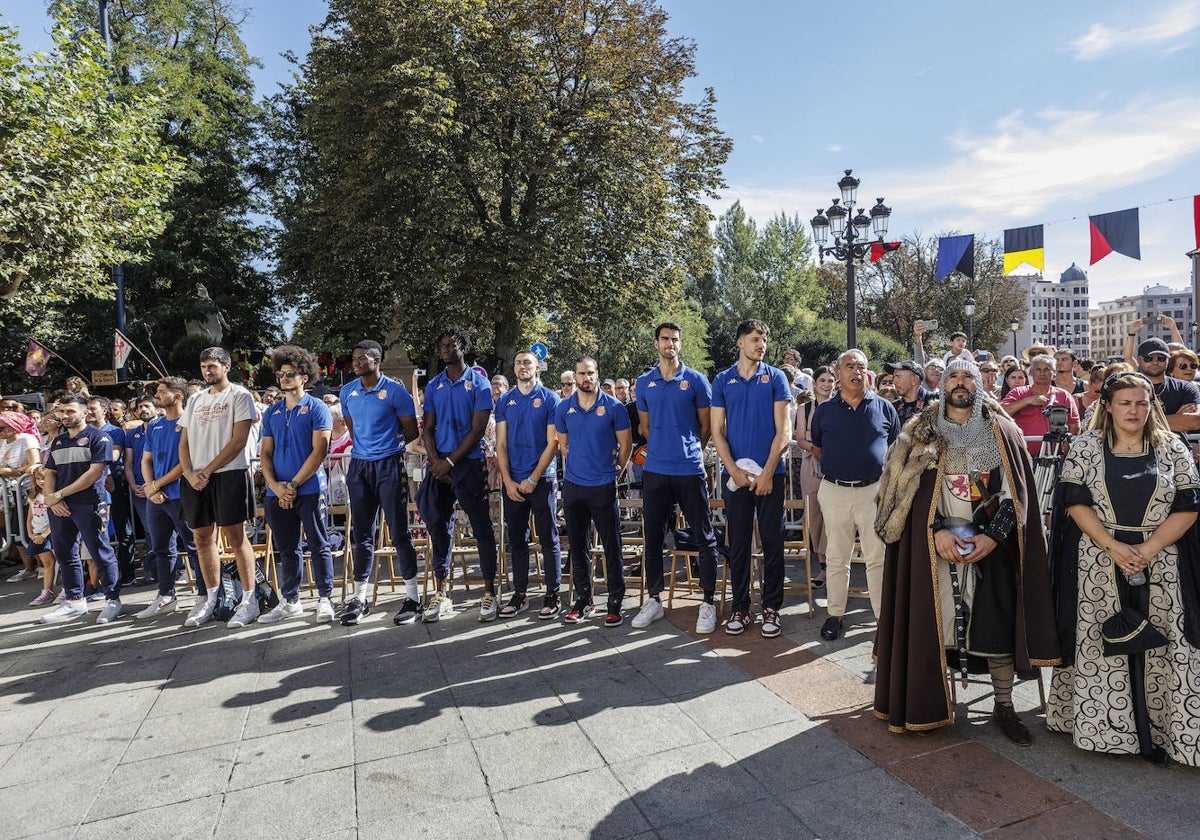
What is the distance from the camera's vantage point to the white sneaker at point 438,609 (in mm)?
5746

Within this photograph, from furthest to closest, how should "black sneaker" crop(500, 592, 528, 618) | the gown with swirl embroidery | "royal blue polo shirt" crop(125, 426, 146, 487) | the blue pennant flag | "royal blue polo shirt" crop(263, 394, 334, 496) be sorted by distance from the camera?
the blue pennant flag → "royal blue polo shirt" crop(125, 426, 146, 487) → "royal blue polo shirt" crop(263, 394, 334, 496) → "black sneaker" crop(500, 592, 528, 618) → the gown with swirl embroidery

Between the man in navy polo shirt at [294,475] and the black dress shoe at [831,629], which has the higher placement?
Answer: the man in navy polo shirt at [294,475]

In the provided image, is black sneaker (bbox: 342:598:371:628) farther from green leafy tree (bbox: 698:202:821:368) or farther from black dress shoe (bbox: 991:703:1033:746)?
green leafy tree (bbox: 698:202:821:368)

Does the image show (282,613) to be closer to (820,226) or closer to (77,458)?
(77,458)

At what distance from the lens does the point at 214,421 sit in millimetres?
5812

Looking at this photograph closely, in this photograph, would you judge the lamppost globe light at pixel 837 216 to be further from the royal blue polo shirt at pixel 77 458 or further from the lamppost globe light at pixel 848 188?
the royal blue polo shirt at pixel 77 458

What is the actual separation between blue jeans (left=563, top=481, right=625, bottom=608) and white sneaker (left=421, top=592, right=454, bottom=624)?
108cm

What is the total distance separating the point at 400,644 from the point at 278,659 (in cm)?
80

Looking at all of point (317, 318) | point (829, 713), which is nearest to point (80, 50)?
point (317, 318)

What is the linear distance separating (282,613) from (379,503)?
3.87ft

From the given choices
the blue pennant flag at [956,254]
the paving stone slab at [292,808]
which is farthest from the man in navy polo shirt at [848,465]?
the blue pennant flag at [956,254]

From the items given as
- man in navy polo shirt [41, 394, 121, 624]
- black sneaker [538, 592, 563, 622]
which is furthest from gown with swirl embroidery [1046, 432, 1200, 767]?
man in navy polo shirt [41, 394, 121, 624]

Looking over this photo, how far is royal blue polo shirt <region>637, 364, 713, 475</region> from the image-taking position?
17.4 feet

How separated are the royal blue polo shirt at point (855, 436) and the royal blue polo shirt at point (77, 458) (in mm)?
6120
